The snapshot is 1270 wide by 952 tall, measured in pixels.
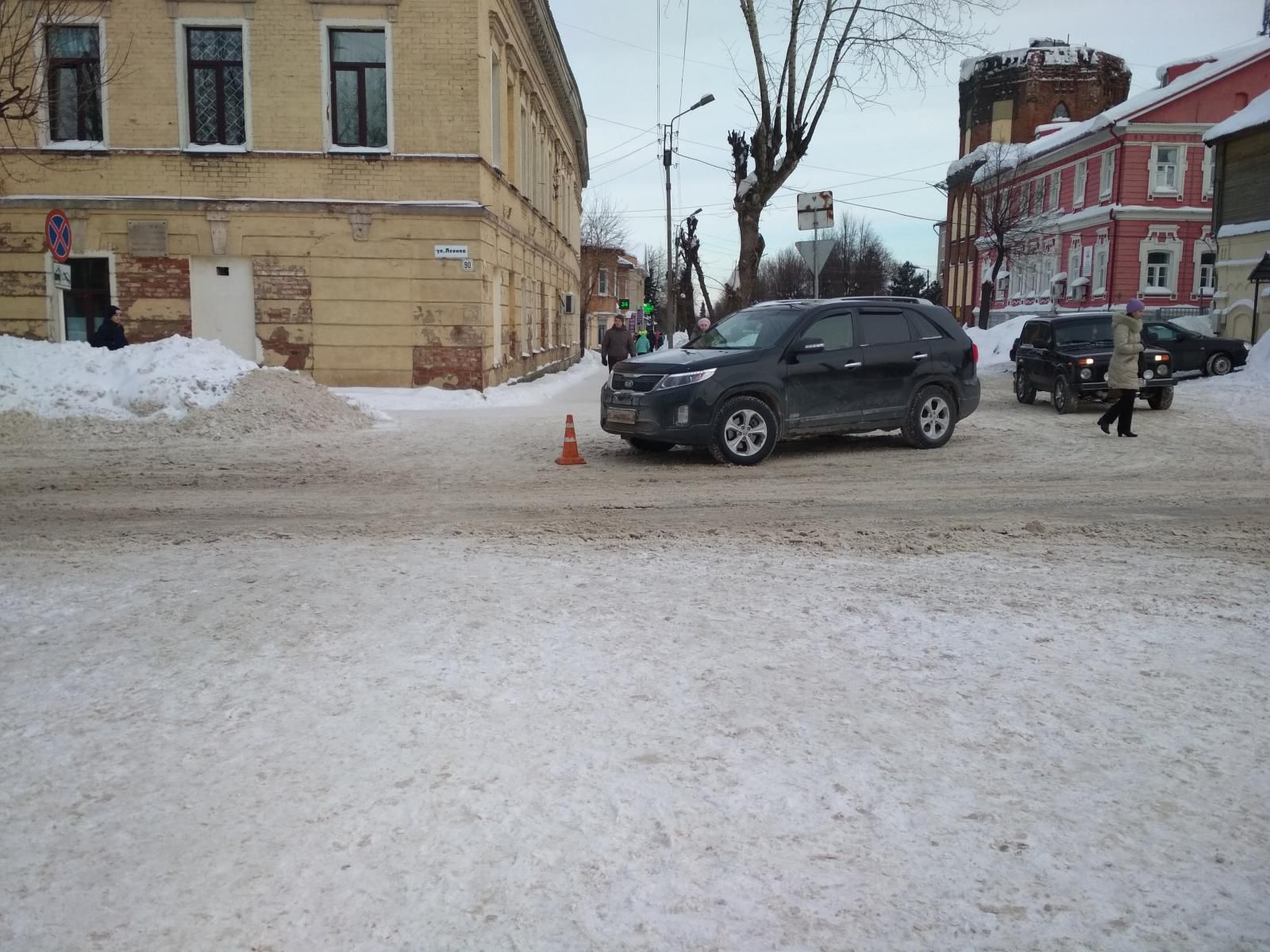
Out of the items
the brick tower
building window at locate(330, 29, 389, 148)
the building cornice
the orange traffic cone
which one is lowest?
the orange traffic cone

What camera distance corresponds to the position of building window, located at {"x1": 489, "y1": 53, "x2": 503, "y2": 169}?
2277 centimetres

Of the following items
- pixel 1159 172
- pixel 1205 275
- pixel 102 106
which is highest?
pixel 1159 172

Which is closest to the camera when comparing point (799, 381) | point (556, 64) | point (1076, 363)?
point (799, 381)

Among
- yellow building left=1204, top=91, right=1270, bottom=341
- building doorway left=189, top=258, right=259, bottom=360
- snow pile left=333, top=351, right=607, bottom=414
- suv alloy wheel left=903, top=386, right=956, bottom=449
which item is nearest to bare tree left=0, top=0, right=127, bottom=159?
building doorway left=189, top=258, right=259, bottom=360

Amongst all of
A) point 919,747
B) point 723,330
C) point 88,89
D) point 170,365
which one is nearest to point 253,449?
point 170,365

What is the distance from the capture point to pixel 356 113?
20.8 metres

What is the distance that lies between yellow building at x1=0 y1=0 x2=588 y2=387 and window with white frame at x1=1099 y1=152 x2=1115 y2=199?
3374cm

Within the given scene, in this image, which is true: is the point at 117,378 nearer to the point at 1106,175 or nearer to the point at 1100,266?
the point at 1100,266

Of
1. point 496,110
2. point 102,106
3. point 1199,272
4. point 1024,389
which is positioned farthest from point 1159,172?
point 102,106

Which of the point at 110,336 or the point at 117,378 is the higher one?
the point at 110,336

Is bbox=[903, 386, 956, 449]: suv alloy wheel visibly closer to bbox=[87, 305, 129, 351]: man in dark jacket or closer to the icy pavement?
the icy pavement

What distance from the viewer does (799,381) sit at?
11133 millimetres

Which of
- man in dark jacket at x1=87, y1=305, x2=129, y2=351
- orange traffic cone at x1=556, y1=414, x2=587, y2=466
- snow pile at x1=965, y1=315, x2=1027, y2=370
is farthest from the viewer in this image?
snow pile at x1=965, y1=315, x2=1027, y2=370

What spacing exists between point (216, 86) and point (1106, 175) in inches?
1524
